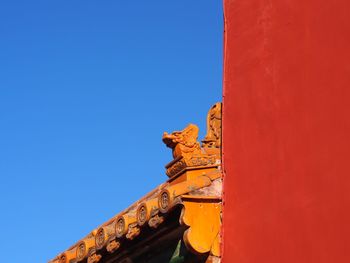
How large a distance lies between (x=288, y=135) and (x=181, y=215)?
3.76 ft

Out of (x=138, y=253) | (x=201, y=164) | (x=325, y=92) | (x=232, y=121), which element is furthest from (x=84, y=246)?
(x=325, y=92)

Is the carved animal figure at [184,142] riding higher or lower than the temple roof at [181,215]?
higher

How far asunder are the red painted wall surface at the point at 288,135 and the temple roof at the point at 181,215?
178 mm

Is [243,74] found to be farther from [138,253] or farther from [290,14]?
[138,253]

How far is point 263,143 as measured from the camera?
5.71 meters

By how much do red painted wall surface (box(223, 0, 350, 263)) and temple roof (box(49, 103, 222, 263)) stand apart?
0.18 metres

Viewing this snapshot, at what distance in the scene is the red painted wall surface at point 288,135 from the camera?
195 inches

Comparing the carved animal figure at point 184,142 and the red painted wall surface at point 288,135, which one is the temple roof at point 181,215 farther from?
the red painted wall surface at point 288,135

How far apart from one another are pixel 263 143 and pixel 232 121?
1.78 ft

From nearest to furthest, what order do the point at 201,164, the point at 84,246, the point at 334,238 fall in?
the point at 334,238 → the point at 201,164 → the point at 84,246

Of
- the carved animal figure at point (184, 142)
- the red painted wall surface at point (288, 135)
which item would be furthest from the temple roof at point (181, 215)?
the red painted wall surface at point (288, 135)

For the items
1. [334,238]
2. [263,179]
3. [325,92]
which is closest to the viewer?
[334,238]

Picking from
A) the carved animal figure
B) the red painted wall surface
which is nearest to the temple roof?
the carved animal figure

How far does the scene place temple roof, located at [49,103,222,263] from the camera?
231 inches
